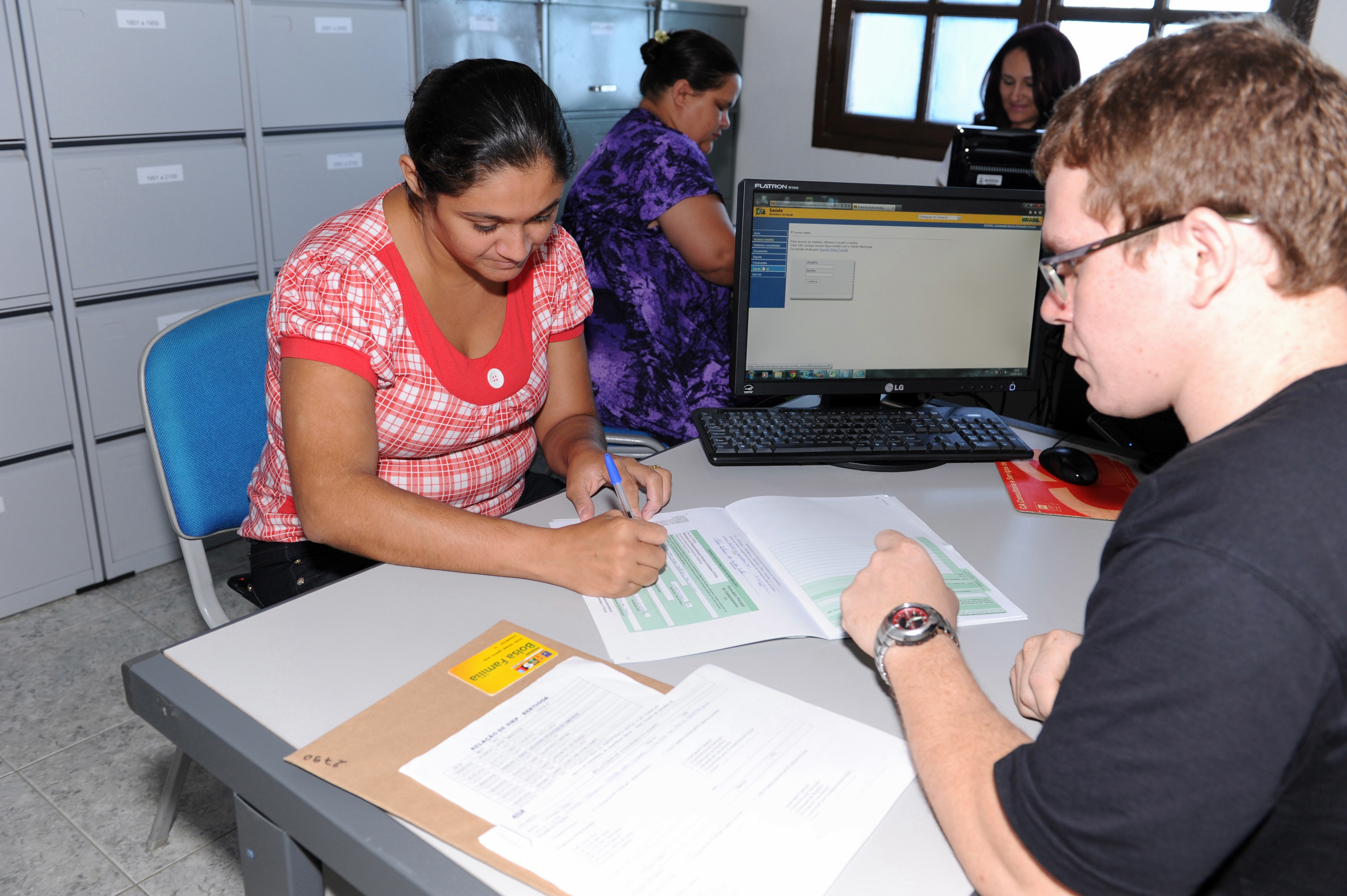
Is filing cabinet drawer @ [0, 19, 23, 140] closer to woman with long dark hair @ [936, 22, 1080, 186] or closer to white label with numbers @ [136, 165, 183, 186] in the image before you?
white label with numbers @ [136, 165, 183, 186]

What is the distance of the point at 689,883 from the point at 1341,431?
19.7 inches

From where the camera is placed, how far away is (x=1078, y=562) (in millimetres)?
1195

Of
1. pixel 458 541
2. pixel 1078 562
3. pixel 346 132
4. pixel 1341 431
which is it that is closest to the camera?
pixel 1341 431

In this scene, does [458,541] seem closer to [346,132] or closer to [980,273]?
[980,273]

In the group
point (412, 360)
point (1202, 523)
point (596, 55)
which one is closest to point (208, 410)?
point (412, 360)

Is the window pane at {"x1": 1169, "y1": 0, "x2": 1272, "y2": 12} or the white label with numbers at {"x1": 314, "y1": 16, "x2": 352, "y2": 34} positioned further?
the window pane at {"x1": 1169, "y1": 0, "x2": 1272, "y2": 12}

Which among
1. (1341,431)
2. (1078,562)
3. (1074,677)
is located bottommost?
(1078,562)

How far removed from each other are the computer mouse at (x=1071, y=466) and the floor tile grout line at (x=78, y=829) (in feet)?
5.08

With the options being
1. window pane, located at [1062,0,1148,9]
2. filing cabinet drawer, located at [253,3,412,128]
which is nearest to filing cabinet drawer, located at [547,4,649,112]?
filing cabinet drawer, located at [253,3,412,128]

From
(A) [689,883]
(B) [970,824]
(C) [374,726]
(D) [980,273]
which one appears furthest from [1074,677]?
(D) [980,273]

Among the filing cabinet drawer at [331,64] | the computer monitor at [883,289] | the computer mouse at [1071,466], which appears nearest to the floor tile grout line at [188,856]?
the computer monitor at [883,289]

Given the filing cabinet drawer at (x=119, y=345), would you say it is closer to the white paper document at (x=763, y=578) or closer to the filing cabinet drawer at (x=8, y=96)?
the filing cabinet drawer at (x=8, y=96)

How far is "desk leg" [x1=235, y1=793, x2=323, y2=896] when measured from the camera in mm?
819

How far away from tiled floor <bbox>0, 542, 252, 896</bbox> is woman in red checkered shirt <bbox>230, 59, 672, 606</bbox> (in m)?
0.39
